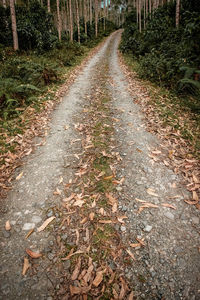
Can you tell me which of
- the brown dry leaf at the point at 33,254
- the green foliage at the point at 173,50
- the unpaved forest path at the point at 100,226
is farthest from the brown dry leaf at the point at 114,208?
the green foliage at the point at 173,50

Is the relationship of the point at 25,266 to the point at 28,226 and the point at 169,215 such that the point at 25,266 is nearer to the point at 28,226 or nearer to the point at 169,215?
the point at 28,226

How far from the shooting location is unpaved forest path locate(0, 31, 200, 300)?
183cm

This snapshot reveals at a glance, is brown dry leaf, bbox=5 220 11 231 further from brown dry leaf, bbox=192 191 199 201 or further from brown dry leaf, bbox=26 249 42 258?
brown dry leaf, bbox=192 191 199 201

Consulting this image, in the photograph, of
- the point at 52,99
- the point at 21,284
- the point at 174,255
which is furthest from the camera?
the point at 52,99

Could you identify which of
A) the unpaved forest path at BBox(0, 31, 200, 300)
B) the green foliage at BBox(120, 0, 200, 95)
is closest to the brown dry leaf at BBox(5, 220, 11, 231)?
the unpaved forest path at BBox(0, 31, 200, 300)

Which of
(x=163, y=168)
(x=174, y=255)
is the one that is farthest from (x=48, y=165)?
(x=174, y=255)

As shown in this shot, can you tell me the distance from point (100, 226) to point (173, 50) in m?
9.39

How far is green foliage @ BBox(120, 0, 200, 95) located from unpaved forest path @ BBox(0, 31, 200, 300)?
413 centimetres

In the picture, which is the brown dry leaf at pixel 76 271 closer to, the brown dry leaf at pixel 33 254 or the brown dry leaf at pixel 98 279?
the brown dry leaf at pixel 98 279

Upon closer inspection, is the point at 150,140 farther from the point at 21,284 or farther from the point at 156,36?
the point at 156,36

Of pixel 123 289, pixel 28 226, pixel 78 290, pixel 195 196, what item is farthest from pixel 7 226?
pixel 195 196

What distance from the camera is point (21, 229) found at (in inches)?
92.9

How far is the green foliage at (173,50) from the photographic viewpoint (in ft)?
20.2

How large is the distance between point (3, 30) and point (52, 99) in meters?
10.5
